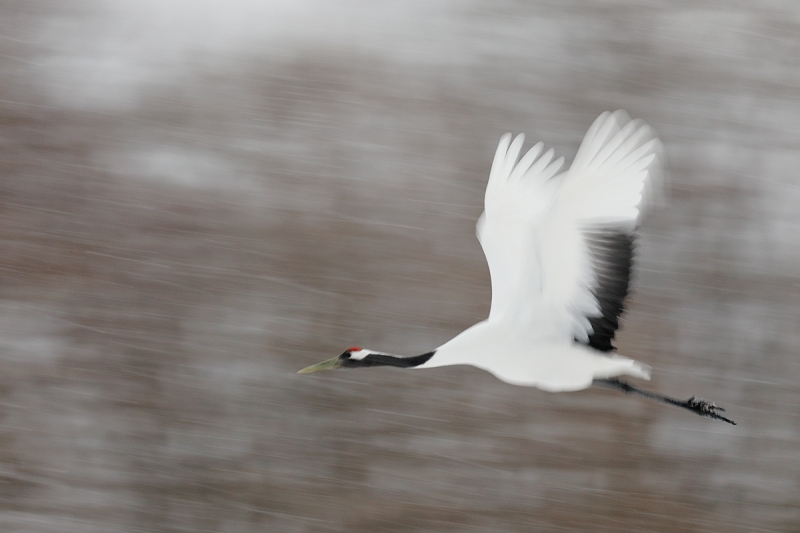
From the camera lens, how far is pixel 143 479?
2.81 m

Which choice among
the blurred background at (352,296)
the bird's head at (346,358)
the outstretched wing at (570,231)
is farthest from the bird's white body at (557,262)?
the blurred background at (352,296)

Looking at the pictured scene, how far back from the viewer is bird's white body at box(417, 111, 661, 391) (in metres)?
1.30

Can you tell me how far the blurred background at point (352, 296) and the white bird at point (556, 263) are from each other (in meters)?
1.30

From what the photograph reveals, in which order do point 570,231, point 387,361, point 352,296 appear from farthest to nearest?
point 352,296, point 387,361, point 570,231

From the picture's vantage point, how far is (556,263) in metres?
1.42

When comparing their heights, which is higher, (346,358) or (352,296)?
(346,358)

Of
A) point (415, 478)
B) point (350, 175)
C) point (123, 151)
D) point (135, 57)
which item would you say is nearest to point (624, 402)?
point (415, 478)

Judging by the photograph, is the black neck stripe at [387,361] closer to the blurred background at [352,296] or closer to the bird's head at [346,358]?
the bird's head at [346,358]

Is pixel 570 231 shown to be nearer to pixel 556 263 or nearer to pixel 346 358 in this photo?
pixel 556 263

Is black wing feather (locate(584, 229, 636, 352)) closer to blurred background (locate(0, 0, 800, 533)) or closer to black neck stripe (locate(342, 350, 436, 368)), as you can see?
black neck stripe (locate(342, 350, 436, 368))

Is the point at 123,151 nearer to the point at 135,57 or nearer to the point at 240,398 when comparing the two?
the point at 135,57

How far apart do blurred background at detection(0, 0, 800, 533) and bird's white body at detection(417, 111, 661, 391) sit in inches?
51.2

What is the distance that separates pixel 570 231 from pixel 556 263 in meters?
0.08

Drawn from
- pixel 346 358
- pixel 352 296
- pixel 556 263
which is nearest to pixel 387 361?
pixel 346 358
